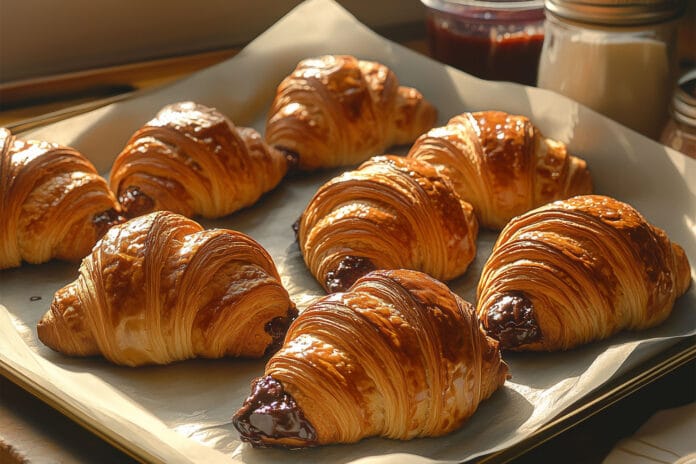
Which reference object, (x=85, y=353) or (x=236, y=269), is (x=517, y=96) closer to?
(x=236, y=269)

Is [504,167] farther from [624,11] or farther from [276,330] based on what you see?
[276,330]

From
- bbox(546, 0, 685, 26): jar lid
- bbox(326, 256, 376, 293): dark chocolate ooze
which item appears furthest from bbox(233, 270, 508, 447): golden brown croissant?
bbox(546, 0, 685, 26): jar lid

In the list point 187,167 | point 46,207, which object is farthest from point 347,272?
point 46,207

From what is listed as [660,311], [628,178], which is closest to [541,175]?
[628,178]

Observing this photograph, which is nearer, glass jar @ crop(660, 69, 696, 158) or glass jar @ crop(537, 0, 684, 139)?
glass jar @ crop(660, 69, 696, 158)

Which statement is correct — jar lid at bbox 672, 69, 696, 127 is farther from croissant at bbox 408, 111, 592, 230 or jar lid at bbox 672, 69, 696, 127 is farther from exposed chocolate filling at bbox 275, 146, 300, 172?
exposed chocolate filling at bbox 275, 146, 300, 172

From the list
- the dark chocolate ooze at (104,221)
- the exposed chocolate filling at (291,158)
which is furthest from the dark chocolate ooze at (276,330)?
the exposed chocolate filling at (291,158)
